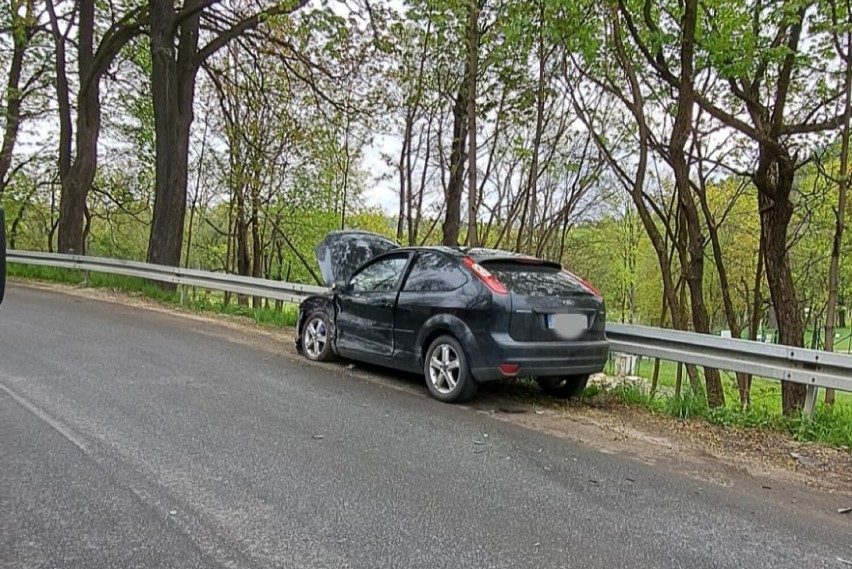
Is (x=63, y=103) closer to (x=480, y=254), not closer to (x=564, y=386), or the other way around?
(x=480, y=254)

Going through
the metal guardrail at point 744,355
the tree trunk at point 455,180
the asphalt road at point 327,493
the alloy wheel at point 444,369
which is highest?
the tree trunk at point 455,180

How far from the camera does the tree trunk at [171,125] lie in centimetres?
1375

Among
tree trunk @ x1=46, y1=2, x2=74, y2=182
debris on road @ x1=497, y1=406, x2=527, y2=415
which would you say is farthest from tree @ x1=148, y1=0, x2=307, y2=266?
debris on road @ x1=497, y1=406, x2=527, y2=415

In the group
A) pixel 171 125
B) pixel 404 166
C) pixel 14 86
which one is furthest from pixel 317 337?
pixel 14 86

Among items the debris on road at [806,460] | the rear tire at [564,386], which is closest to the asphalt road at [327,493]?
the debris on road at [806,460]

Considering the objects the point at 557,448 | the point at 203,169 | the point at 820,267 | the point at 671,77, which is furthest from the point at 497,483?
the point at 203,169

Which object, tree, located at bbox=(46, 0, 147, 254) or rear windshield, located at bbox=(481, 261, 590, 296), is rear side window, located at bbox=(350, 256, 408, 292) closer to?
rear windshield, located at bbox=(481, 261, 590, 296)

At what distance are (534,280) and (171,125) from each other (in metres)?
11.1

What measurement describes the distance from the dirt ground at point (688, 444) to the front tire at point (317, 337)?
1.61 ft

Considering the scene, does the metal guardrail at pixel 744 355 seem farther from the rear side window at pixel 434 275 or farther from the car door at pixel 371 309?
the car door at pixel 371 309

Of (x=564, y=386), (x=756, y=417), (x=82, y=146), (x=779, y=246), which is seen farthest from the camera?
(x=82, y=146)

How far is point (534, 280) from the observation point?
593 cm

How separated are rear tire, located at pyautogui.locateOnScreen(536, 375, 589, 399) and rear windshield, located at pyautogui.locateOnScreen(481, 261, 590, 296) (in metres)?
0.90

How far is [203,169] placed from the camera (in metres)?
26.8
